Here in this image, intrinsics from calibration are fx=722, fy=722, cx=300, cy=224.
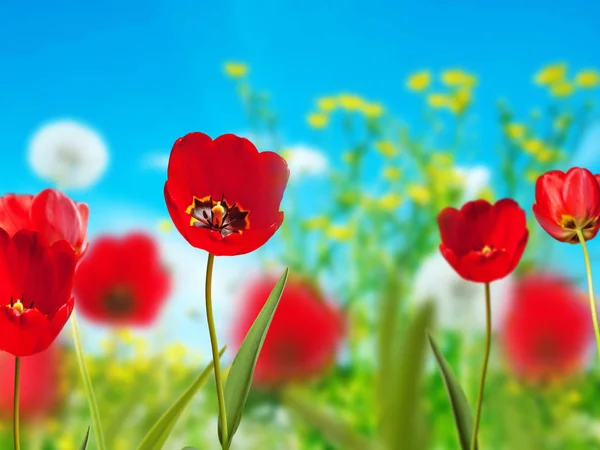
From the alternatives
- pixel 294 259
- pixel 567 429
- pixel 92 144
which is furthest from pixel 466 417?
pixel 92 144

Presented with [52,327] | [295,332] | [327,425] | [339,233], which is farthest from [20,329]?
[339,233]

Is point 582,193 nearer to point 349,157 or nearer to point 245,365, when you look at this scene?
point 245,365

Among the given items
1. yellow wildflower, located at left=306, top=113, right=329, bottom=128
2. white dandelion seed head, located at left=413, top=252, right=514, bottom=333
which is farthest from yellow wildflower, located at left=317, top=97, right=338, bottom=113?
white dandelion seed head, located at left=413, top=252, right=514, bottom=333

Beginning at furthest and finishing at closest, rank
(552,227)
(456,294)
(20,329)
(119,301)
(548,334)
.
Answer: (456,294) < (548,334) < (119,301) < (552,227) < (20,329)

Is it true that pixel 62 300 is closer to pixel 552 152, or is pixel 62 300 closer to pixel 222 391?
pixel 222 391

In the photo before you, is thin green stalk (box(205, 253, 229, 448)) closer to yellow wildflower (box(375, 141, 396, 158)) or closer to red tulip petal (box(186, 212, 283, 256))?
red tulip petal (box(186, 212, 283, 256))
